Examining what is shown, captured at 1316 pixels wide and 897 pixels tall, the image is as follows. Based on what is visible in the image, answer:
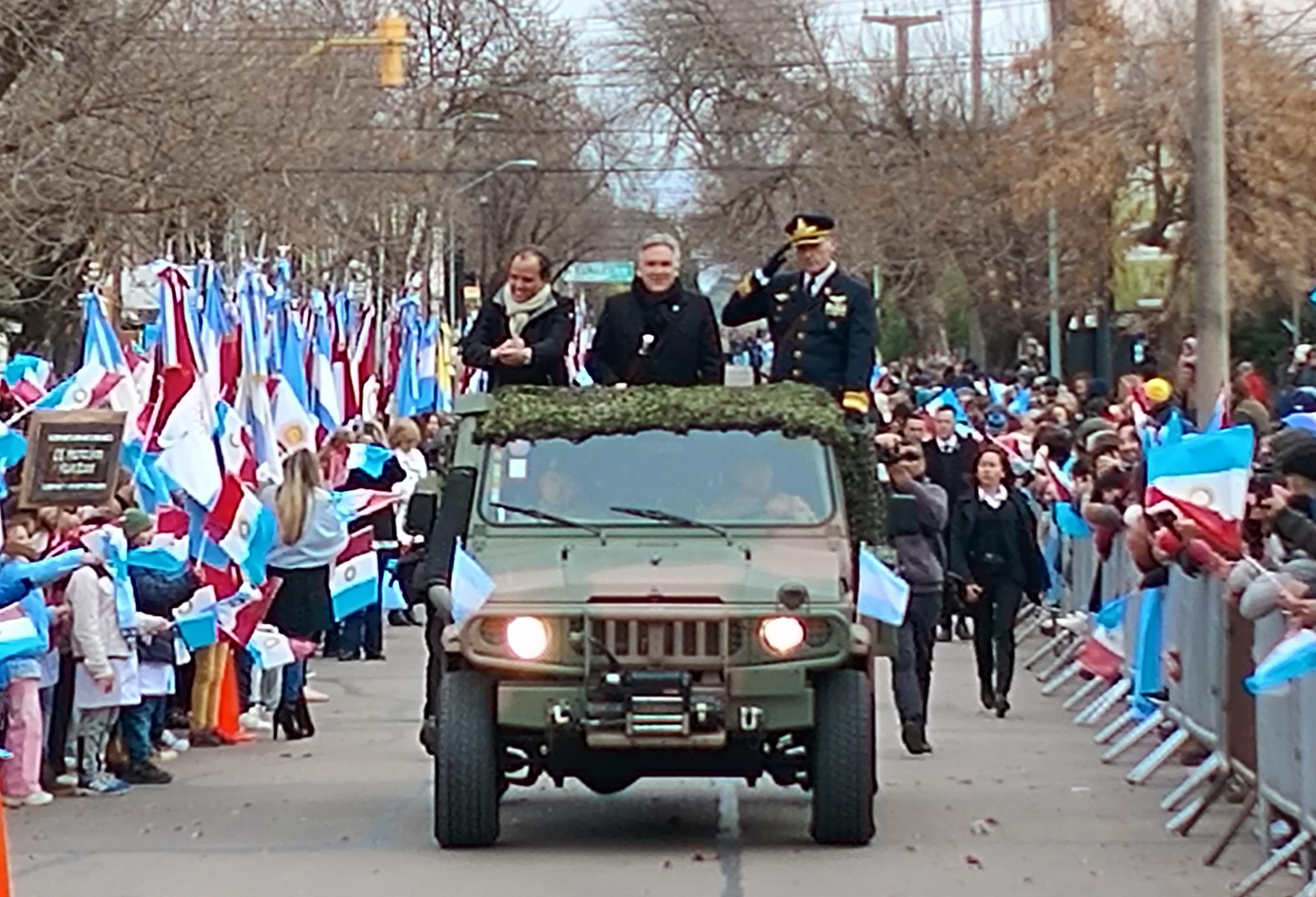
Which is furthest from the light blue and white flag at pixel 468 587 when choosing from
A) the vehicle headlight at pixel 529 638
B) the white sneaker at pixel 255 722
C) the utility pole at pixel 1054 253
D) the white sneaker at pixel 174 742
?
the utility pole at pixel 1054 253

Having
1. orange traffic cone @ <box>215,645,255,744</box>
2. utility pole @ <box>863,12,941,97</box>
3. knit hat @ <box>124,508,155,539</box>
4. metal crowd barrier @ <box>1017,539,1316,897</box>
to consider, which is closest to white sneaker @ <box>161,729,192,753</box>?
orange traffic cone @ <box>215,645,255,744</box>

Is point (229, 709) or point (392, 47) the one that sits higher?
point (392, 47)

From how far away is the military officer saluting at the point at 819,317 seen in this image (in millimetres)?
13906

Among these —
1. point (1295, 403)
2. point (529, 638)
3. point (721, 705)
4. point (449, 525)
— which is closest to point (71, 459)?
point (449, 525)

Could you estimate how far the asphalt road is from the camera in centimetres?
1123

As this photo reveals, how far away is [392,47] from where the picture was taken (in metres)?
30.5

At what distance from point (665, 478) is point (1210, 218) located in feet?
50.6

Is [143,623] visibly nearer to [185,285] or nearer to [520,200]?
[185,285]

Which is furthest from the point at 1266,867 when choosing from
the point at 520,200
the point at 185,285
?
the point at 520,200

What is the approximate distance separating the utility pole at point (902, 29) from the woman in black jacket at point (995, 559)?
115ft

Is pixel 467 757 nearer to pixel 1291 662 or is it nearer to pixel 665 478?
pixel 665 478

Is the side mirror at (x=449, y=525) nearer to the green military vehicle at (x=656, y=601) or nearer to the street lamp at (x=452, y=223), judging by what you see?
the green military vehicle at (x=656, y=601)

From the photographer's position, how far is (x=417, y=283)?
49125mm

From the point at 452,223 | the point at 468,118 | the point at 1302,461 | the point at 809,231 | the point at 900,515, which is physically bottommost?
the point at 900,515
